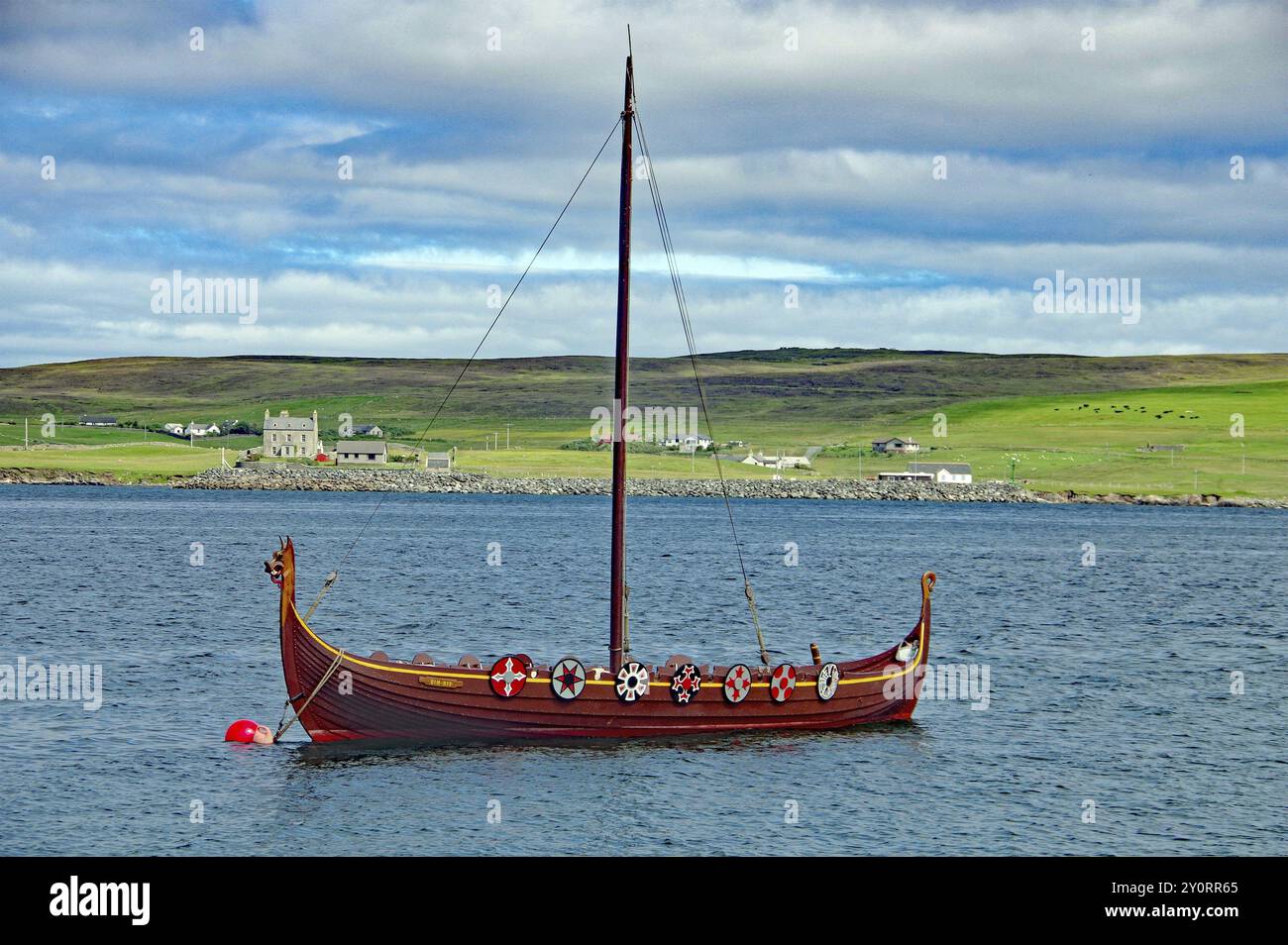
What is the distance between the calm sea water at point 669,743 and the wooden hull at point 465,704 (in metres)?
0.54

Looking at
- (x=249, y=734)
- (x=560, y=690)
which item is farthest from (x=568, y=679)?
(x=249, y=734)

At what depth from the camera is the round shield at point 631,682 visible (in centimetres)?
3494

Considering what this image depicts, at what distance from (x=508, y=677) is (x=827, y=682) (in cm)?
910

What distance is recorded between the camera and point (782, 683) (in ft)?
121

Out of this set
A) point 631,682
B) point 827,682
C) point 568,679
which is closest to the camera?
point 568,679

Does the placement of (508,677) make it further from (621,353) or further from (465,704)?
(621,353)

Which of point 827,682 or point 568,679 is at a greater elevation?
point 568,679

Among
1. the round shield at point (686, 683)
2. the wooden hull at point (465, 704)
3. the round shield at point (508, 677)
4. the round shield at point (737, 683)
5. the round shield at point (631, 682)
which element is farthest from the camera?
the round shield at point (737, 683)

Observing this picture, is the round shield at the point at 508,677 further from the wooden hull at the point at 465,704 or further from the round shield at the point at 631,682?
the round shield at the point at 631,682

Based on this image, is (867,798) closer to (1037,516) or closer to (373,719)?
(373,719)

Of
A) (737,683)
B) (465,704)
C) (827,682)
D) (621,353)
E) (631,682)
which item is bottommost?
(465,704)

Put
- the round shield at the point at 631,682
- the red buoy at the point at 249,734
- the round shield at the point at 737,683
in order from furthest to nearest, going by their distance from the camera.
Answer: the round shield at the point at 737,683, the red buoy at the point at 249,734, the round shield at the point at 631,682

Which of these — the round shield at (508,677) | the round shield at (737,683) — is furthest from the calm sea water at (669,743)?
the round shield at (508,677)

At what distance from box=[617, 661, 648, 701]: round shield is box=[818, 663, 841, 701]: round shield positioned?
5.28m
